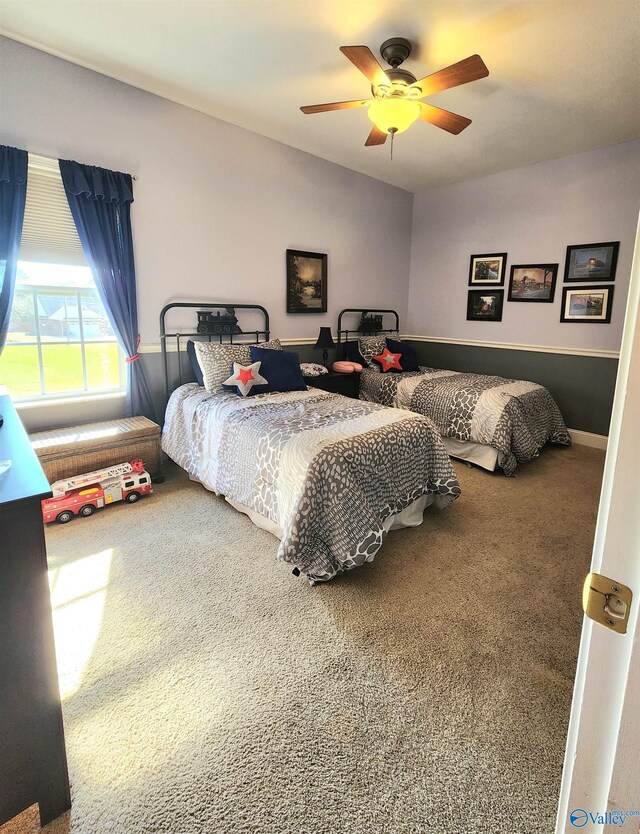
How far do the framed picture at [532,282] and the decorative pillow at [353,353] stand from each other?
1.83m

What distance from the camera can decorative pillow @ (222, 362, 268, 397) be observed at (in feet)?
11.1

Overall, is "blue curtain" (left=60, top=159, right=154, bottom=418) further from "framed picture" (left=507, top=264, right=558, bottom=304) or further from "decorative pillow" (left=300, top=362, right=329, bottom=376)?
"framed picture" (left=507, top=264, right=558, bottom=304)

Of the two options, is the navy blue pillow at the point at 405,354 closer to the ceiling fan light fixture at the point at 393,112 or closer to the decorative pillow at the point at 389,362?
the decorative pillow at the point at 389,362

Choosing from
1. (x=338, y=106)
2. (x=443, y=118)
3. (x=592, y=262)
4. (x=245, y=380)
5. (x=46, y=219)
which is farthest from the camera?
(x=592, y=262)

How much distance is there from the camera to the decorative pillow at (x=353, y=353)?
4.96 meters

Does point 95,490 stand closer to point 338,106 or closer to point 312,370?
point 312,370

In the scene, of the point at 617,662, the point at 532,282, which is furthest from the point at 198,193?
the point at 617,662

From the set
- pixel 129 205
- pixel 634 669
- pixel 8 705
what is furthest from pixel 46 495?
pixel 129 205

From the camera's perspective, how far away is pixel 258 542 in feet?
8.52

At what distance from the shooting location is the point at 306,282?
15.1 ft

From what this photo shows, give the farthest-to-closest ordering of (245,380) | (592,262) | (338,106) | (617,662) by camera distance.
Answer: (592,262) → (245,380) → (338,106) → (617,662)

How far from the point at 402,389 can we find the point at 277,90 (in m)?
2.74

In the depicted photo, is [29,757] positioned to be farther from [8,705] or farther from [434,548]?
[434,548]

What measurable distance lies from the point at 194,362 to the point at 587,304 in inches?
155
